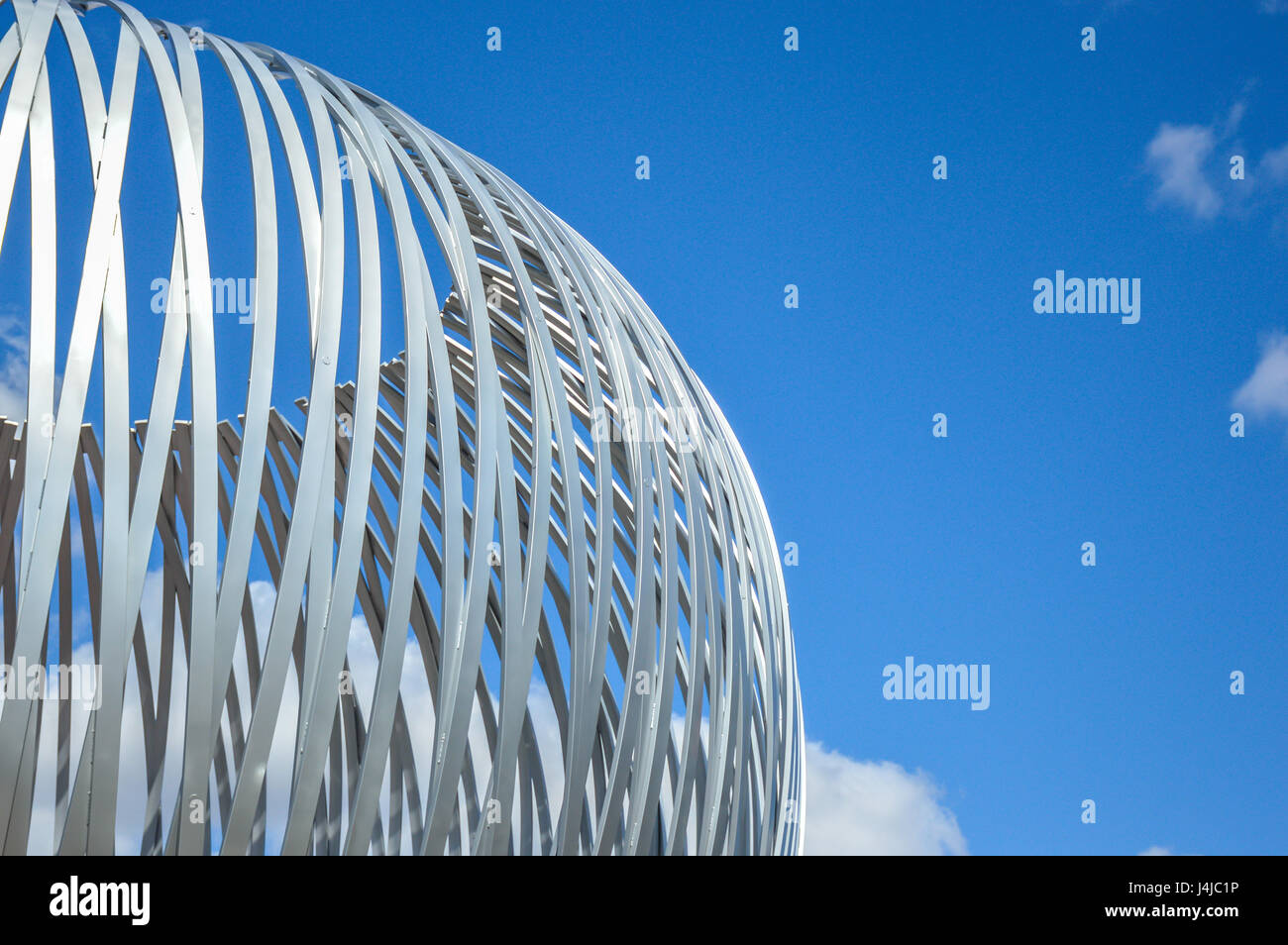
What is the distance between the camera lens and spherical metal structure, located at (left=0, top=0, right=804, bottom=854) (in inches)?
109

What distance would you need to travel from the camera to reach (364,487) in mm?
3096

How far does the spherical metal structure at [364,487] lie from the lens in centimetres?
277

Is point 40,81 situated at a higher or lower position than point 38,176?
higher

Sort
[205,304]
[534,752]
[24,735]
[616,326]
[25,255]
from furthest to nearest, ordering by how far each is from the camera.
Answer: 1. [25,255]
2. [534,752]
3. [616,326]
4. [205,304]
5. [24,735]

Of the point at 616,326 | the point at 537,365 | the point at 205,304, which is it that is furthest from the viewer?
the point at 616,326

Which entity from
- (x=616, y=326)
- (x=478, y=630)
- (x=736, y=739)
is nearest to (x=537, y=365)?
(x=616, y=326)

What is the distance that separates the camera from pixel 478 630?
Result: 123 inches

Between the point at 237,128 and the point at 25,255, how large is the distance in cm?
188

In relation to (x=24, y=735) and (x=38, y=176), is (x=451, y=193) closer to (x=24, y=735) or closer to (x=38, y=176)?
(x=38, y=176)
